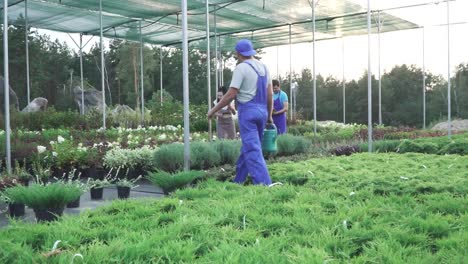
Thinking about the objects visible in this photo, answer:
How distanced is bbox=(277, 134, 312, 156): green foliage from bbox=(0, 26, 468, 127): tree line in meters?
11.7

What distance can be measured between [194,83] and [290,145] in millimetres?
22084

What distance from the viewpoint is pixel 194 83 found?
30.0 metres

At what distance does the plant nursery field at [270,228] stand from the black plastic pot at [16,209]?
1.00m

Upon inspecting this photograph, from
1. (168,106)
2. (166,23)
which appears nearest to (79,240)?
(168,106)

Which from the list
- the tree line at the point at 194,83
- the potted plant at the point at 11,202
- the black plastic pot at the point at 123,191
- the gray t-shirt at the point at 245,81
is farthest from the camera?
the tree line at the point at 194,83

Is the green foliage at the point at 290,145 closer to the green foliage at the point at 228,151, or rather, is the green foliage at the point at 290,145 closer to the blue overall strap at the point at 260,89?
the green foliage at the point at 228,151

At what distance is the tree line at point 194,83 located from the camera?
75.3ft

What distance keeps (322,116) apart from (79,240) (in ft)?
75.8

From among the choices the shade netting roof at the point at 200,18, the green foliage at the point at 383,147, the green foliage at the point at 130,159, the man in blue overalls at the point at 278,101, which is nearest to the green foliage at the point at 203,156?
the green foliage at the point at 130,159

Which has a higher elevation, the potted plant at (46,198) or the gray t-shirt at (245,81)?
the gray t-shirt at (245,81)

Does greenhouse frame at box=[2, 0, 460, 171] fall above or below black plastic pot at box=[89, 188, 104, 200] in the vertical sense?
above

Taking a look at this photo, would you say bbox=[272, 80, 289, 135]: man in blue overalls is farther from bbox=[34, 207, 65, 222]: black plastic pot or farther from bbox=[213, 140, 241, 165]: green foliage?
bbox=[34, 207, 65, 222]: black plastic pot

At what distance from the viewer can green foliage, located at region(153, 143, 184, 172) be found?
6.44 m

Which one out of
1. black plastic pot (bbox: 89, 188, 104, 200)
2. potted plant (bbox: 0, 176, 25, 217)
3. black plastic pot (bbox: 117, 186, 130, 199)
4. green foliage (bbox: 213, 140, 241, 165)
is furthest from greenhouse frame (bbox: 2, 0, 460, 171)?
potted plant (bbox: 0, 176, 25, 217)
